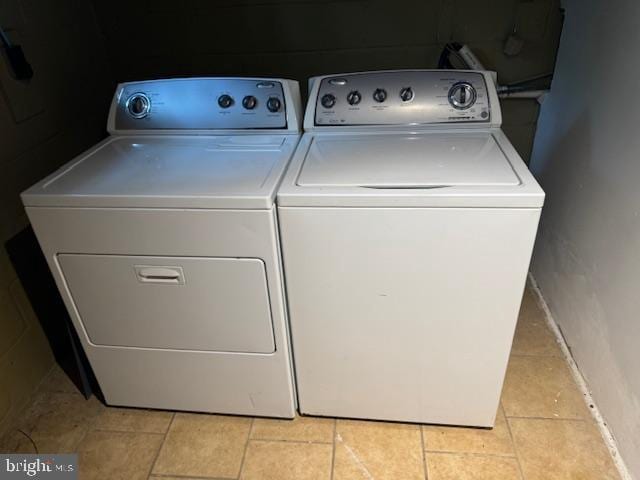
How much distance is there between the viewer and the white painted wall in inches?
51.6

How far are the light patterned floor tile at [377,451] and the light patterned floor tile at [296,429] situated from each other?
1.6 inches

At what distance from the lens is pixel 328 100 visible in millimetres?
1511

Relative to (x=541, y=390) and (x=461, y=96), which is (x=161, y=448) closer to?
(x=541, y=390)

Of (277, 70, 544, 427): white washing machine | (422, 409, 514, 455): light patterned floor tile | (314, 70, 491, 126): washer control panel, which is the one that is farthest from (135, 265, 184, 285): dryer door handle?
(422, 409, 514, 455): light patterned floor tile

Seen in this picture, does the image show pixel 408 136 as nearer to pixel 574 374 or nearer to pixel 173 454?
pixel 574 374

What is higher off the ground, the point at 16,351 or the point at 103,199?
the point at 103,199

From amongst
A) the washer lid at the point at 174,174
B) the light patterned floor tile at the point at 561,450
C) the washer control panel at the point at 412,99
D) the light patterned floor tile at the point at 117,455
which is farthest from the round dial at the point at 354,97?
the light patterned floor tile at the point at 117,455

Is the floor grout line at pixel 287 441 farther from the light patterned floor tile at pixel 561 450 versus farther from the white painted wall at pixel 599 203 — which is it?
the white painted wall at pixel 599 203

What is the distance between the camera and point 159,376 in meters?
1.50

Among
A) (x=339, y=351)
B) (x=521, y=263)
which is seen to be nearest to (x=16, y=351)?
(x=339, y=351)

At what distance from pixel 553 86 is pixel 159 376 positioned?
6.34ft

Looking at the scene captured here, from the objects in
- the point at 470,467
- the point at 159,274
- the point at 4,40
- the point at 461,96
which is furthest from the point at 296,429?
the point at 4,40

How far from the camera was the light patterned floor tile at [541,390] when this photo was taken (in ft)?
5.02

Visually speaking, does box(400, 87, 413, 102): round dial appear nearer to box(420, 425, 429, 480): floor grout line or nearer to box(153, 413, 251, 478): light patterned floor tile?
box(420, 425, 429, 480): floor grout line
